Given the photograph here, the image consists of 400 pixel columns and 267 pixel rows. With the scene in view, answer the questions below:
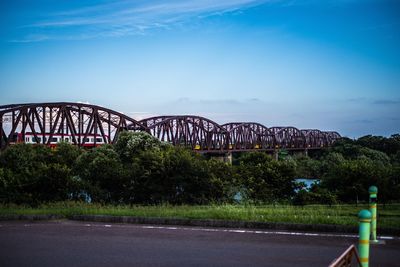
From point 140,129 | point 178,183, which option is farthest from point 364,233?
point 140,129

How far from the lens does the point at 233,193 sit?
22.1m

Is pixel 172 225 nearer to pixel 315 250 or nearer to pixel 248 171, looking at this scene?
pixel 315 250

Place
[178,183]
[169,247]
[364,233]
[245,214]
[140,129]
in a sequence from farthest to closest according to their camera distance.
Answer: [140,129], [178,183], [245,214], [169,247], [364,233]

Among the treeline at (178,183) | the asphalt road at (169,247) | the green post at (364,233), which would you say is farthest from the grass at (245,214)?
the green post at (364,233)

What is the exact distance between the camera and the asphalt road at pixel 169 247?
28.3ft

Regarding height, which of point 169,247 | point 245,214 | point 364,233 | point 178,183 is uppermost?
point 364,233

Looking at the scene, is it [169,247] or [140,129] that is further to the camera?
[140,129]

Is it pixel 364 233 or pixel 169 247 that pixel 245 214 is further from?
pixel 364 233

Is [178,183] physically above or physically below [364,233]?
below

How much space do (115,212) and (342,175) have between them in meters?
12.8

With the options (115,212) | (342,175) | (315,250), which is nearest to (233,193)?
(342,175)

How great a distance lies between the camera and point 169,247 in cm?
1001

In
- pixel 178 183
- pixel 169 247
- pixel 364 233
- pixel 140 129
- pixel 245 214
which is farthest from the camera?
pixel 140 129

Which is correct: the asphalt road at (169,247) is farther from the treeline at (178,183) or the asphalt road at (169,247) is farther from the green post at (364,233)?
the treeline at (178,183)
